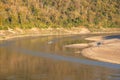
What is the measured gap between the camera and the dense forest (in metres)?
134

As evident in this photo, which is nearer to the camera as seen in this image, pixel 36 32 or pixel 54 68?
pixel 54 68

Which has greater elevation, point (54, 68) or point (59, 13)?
point (54, 68)

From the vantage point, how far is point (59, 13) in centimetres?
16212

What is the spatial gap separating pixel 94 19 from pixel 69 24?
71.3 ft

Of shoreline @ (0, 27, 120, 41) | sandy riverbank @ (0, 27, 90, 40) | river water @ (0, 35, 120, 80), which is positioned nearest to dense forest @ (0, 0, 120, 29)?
sandy riverbank @ (0, 27, 90, 40)

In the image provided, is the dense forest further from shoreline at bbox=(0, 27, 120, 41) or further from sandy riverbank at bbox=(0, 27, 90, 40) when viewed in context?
shoreline at bbox=(0, 27, 120, 41)

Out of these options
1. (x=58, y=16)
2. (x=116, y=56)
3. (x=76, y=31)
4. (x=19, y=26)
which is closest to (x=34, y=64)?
(x=116, y=56)

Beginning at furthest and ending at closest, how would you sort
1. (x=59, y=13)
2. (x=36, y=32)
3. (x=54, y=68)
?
(x=59, y=13) < (x=36, y=32) < (x=54, y=68)

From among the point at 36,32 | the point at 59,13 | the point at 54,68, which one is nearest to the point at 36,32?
the point at 36,32

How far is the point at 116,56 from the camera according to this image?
2370 inches

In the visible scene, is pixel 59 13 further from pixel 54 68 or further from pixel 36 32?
pixel 54 68

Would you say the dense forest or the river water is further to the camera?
the dense forest

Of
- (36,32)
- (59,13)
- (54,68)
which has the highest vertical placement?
(54,68)

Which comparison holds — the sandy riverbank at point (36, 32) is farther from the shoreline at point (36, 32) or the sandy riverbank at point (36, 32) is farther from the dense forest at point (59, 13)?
the dense forest at point (59, 13)
